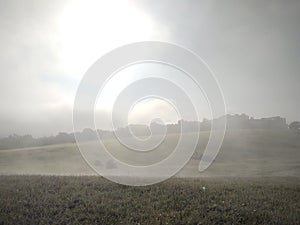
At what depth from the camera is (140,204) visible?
455 inches

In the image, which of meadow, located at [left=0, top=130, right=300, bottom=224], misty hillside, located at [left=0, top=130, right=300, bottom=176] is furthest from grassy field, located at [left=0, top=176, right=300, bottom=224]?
misty hillside, located at [left=0, top=130, right=300, bottom=176]

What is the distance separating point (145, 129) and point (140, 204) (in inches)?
225

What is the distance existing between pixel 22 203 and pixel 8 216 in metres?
1.36

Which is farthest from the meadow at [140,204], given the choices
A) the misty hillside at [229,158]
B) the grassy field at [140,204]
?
the misty hillside at [229,158]

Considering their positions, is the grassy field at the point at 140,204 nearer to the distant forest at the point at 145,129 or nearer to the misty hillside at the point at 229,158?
the distant forest at the point at 145,129

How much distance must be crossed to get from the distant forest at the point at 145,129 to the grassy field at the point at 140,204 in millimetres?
3071

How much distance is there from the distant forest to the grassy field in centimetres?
307

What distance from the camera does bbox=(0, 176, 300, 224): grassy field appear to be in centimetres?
1014

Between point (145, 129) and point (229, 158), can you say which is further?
point (229, 158)

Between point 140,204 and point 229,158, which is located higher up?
point 140,204

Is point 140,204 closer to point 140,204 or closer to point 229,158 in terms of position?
point 140,204

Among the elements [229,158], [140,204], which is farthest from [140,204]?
[229,158]

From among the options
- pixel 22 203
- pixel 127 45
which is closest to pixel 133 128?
pixel 127 45

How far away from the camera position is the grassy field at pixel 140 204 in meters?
10.1
